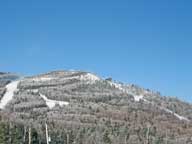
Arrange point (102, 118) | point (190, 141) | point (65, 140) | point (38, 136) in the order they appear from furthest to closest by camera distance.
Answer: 1. point (102, 118)
2. point (190, 141)
3. point (65, 140)
4. point (38, 136)

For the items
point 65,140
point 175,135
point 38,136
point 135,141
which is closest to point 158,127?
point 175,135

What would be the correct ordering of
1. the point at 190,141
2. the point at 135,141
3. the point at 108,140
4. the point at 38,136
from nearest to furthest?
the point at 38,136 → the point at 108,140 → the point at 135,141 → the point at 190,141

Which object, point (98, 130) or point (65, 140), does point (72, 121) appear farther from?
point (65, 140)

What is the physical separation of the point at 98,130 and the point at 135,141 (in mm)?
9178

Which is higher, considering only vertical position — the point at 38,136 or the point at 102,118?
the point at 102,118

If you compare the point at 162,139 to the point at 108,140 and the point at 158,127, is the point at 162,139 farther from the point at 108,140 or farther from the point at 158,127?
the point at 158,127

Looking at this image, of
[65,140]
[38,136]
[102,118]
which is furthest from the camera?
[102,118]

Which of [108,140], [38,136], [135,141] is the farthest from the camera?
[135,141]

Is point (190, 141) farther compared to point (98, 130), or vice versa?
point (190, 141)

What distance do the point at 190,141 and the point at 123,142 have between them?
25.4 m

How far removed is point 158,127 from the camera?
637 ft

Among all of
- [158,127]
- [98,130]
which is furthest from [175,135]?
[98,130]

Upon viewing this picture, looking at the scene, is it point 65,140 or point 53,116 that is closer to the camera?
point 65,140

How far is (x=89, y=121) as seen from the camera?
622 feet
